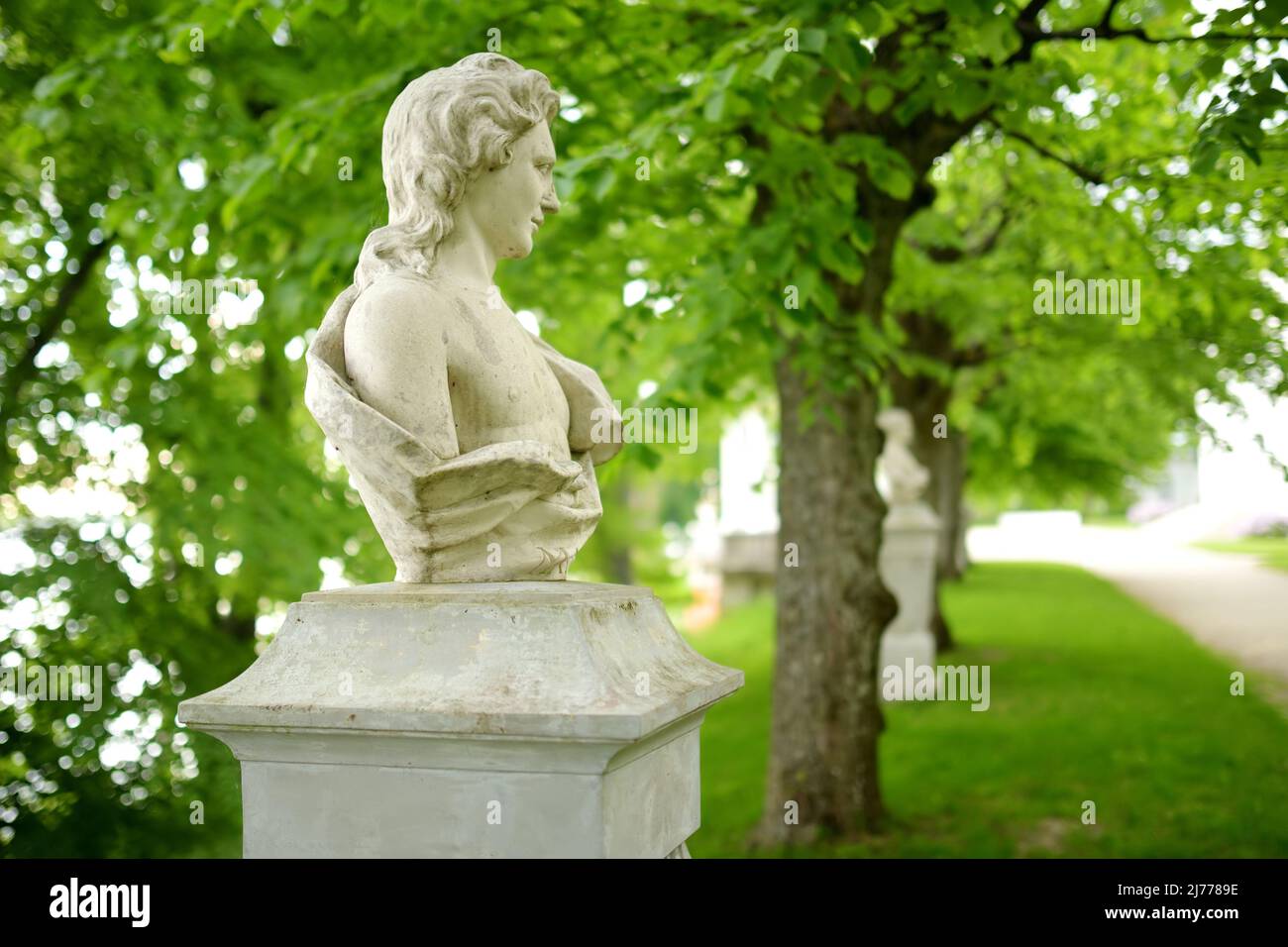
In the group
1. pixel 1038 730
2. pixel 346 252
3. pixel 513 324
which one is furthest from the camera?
pixel 1038 730

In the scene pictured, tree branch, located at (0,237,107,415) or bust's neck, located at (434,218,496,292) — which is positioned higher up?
tree branch, located at (0,237,107,415)

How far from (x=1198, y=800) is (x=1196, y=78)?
553 cm

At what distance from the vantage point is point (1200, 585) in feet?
74.2

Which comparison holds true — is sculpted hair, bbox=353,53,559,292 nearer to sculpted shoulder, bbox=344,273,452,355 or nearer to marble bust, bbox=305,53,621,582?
marble bust, bbox=305,53,621,582

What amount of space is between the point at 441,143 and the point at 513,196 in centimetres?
26

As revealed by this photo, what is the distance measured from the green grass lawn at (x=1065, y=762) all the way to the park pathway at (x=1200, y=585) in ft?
1.63

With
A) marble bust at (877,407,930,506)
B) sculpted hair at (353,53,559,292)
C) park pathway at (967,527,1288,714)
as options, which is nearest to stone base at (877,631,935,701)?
marble bust at (877,407,930,506)

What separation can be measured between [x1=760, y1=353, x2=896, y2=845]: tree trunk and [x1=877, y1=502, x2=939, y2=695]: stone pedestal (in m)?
5.74

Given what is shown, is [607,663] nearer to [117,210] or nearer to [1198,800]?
[117,210]

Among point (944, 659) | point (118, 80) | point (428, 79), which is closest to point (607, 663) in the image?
point (428, 79)

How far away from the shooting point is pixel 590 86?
20.8 feet

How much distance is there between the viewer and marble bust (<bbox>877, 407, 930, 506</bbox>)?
13.6m

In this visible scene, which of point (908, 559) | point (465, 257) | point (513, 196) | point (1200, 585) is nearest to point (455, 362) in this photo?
point (465, 257)

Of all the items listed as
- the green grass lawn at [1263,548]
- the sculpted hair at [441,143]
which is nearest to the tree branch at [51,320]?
the sculpted hair at [441,143]
